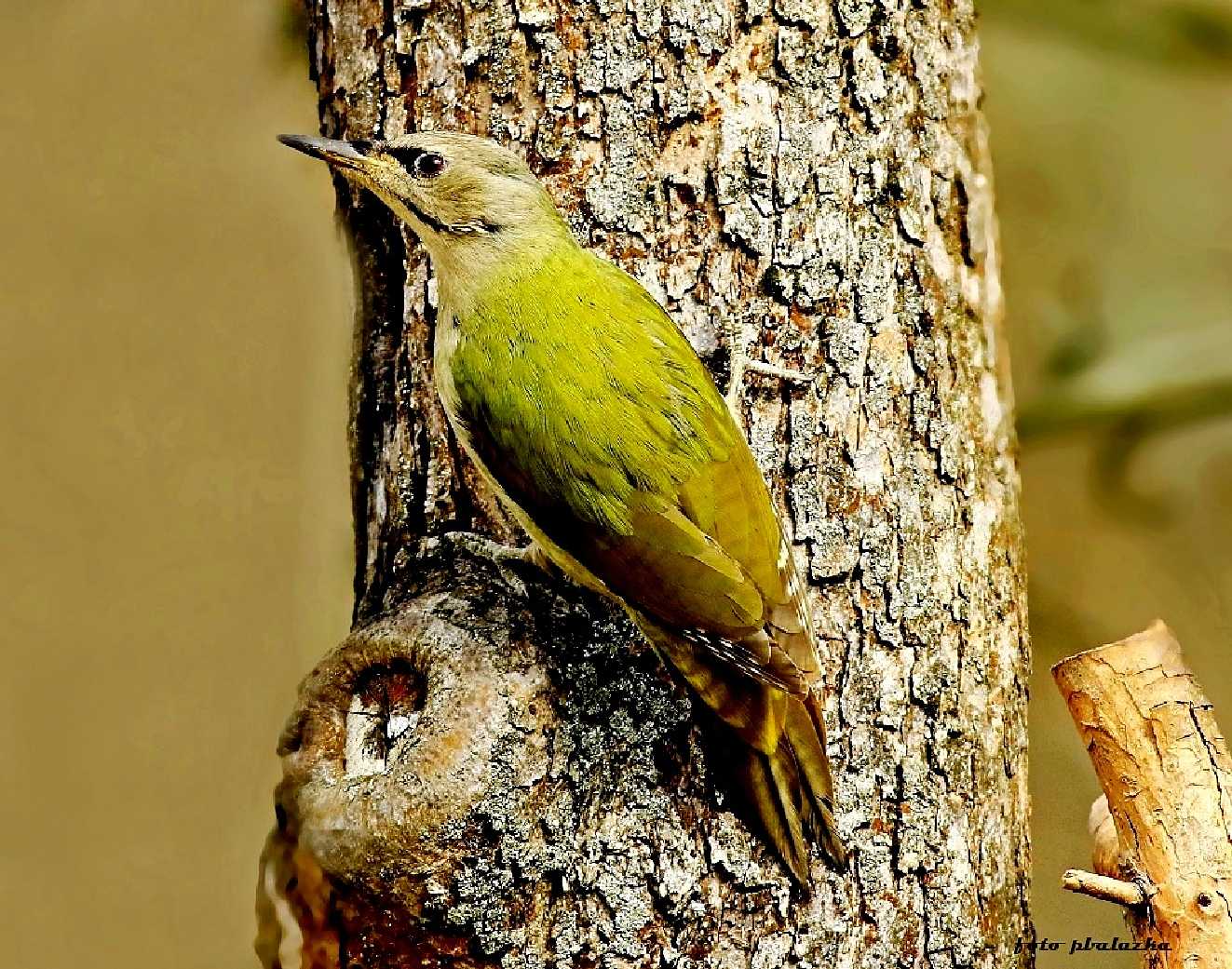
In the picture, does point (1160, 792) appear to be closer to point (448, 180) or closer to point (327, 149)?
point (448, 180)

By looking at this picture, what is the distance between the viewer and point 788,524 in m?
2.36

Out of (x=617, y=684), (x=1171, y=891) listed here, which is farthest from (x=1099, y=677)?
(x=617, y=684)

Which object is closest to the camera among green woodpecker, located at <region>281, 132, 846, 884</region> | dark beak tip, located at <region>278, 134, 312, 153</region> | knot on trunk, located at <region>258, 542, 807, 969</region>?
knot on trunk, located at <region>258, 542, 807, 969</region>

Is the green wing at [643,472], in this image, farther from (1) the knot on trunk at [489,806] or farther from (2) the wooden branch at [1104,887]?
(2) the wooden branch at [1104,887]

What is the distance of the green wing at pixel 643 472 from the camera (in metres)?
2.26

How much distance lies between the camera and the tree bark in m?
2.17

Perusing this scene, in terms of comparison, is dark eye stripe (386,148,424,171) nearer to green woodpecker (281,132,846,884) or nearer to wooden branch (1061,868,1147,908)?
green woodpecker (281,132,846,884)

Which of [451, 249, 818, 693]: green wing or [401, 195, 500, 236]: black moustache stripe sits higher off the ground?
[401, 195, 500, 236]: black moustache stripe

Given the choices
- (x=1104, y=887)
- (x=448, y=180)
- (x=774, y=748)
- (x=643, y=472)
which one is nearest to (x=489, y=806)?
(x=774, y=748)

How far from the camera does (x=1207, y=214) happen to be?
4906 mm

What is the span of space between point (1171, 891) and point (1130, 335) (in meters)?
2.76

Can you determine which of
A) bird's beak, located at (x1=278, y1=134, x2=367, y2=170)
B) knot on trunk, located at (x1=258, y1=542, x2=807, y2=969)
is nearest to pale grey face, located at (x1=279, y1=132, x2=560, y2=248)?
bird's beak, located at (x1=278, y1=134, x2=367, y2=170)

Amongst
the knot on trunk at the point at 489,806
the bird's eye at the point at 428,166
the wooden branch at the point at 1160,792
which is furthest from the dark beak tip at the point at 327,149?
the wooden branch at the point at 1160,792

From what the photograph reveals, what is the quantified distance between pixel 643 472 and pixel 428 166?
672mm
